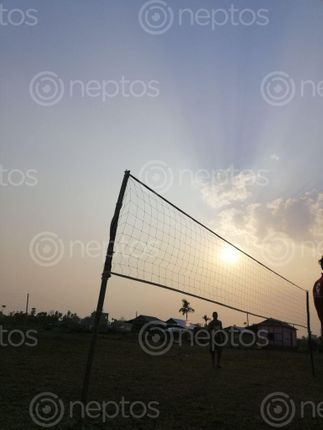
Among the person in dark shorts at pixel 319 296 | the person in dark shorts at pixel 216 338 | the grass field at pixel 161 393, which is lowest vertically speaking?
the grass field at pixel 161 393

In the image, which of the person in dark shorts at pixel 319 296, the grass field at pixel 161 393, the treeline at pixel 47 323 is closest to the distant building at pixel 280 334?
the treeline at pixel 47 323

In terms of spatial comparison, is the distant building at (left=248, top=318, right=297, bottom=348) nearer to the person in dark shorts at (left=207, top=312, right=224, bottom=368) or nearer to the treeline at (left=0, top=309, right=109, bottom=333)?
the treeline at (left=0, top=309, right=109, bottom=333)

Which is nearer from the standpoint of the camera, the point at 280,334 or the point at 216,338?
the point at 216,338

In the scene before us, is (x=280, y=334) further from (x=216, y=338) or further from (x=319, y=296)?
(x=319, y=296)

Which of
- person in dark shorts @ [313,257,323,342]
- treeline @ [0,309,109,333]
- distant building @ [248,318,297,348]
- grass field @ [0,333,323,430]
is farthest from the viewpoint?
distant building @ [248,318,297,348]

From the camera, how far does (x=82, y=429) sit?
4.25m

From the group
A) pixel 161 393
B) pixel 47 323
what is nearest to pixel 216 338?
pixel 161 393

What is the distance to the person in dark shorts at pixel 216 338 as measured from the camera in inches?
441

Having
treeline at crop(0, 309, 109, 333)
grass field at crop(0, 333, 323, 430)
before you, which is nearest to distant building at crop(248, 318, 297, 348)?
treeline at crop(0, 309, 109, 333)

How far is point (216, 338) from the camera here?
11445mm

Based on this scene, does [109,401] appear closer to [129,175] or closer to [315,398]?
[129,175]

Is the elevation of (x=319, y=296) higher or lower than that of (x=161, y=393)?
higher

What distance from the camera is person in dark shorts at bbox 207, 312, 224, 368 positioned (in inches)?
441

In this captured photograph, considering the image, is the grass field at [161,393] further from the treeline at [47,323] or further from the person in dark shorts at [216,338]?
the treeline at [47,323]
